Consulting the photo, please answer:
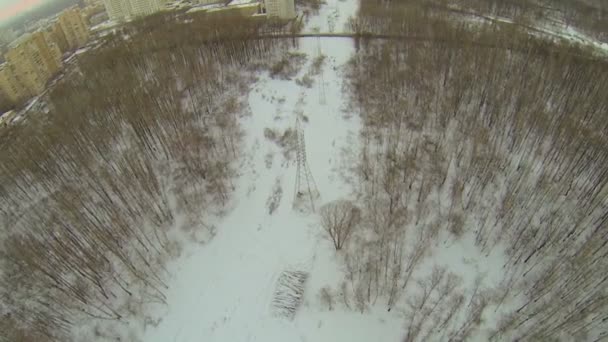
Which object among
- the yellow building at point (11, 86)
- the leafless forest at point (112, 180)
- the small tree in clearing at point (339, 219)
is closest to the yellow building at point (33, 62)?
the yellow building at point (11, 86)

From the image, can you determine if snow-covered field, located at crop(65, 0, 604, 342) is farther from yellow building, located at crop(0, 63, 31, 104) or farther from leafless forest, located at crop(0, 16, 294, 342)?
yellow building, located at crop(0, 63, 31, 104)

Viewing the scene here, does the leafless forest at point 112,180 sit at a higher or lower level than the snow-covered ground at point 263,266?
higher

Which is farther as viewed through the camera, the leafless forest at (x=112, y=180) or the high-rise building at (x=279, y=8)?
the high-rise building at (x=279, y=8)

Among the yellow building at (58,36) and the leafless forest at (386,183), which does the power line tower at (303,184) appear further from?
the yellow building at (58,36)

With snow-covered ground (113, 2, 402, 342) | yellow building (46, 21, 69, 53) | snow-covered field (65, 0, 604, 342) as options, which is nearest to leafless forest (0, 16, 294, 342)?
snow-covered field (65, 0, 604, 342)

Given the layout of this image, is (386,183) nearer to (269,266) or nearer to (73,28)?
(269,266)

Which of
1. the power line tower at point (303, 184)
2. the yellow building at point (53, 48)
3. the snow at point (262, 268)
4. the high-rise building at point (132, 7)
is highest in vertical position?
the high-rise building at point (132, 7)

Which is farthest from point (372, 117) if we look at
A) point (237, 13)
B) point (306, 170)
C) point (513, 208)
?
point (237, 13)
